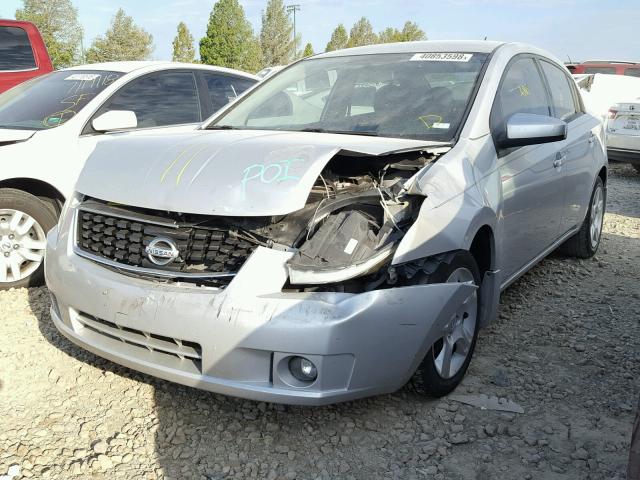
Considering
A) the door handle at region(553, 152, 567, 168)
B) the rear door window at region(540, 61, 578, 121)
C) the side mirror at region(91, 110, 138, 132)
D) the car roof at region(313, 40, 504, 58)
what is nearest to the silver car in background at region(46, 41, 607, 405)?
the car roof at region(313, 40, 504, 58)

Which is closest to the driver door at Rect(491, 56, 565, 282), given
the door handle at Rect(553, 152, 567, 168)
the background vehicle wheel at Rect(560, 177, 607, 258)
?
the door handle at Rect(553, 152, 567, 168)

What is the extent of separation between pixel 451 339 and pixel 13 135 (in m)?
3.25

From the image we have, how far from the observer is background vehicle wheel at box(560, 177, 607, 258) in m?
5.12

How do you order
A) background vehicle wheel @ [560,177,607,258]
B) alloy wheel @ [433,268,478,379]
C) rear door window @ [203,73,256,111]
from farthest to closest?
rear door window @ [203,73,256,111], background vehicle wheel @ [560,177,607,258], alloy wheel @ [433,268,478,379]

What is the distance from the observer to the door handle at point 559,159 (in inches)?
157

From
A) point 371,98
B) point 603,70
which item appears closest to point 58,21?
point 603,70

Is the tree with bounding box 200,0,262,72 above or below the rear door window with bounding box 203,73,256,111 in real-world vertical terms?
below

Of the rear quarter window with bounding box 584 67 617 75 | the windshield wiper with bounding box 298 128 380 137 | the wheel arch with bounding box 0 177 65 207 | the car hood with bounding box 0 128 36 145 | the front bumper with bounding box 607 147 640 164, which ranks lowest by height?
→ the front bumper with bounding box 607 147 640 164

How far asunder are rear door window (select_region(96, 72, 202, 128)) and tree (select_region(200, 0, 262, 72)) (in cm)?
3685

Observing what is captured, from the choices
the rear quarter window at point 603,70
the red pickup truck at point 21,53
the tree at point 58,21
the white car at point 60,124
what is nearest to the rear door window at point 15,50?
the red pickup truck at point 21,53

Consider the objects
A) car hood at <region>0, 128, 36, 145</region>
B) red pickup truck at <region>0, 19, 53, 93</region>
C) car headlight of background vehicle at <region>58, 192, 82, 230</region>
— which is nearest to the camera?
car headlight of background vehicle at <region>58, 192, 82, 230</region>

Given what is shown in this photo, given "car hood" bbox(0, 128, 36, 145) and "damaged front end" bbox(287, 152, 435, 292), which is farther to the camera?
"car hood" bbox(0, 128, 36, 145)

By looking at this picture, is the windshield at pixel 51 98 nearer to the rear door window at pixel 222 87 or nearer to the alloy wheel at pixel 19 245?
the alloy wheel at pixel 19 245

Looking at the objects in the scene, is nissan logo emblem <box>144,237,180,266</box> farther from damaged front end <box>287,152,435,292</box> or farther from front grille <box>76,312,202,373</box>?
damaged front end <box>287,152,435,292</box>
